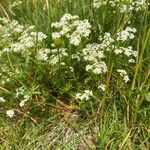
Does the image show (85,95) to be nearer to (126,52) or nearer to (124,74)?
(124,74)

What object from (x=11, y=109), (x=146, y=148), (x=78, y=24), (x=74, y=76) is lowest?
(x=146, y=148)

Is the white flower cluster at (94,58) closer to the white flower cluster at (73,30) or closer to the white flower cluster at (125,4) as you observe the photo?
the white flower cluster at (73,30)

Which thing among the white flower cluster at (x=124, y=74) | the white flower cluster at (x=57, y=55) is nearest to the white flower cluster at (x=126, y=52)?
the white flower cluster at (x=124, y=74)

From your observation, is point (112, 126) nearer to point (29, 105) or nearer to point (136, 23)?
point (29, 105)

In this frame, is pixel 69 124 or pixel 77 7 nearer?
pixel 69 124

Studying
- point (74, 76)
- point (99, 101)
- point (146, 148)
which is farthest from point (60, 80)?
point (146, 148)

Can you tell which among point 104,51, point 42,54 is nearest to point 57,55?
point 42,54

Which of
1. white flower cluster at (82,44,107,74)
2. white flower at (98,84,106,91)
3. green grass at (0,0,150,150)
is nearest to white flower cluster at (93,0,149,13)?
A: green grass at (0,0,150,150)

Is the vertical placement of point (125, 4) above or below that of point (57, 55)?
above
